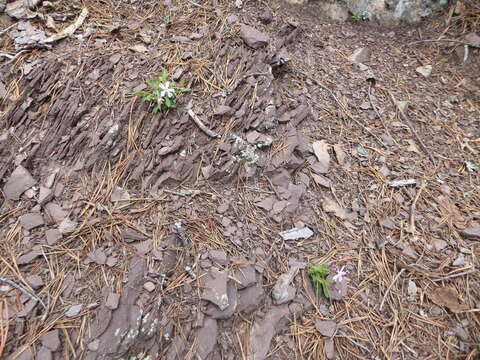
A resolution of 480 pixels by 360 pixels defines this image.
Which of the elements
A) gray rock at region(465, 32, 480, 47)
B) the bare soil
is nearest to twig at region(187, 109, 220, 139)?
the bare soil

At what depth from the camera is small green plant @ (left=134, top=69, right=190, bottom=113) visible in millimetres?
2180

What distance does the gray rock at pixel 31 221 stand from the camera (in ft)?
6.29

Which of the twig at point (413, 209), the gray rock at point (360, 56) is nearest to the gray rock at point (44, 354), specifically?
the twig at point (413, 209)

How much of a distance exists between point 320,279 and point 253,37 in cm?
179

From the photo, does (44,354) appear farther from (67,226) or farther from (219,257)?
(219,257)

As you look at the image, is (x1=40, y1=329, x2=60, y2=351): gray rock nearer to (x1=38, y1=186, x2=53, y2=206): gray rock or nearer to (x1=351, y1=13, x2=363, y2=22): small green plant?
(x1=38, y1=186, x2=53, y2=206): gray rock

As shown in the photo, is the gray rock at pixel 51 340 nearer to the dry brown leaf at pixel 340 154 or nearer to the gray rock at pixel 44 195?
the gray rock at pixel 44 195

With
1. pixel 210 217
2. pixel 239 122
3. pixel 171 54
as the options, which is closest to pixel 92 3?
pixel 171 54

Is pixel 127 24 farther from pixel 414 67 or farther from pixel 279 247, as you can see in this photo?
pixel 414 67

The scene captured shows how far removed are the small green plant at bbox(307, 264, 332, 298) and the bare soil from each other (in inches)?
2.6

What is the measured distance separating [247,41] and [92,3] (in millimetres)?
1307

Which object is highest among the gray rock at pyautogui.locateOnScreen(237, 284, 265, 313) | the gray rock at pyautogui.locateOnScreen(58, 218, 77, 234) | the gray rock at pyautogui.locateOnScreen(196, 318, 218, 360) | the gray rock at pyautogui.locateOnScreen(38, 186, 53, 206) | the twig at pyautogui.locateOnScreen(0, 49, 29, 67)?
the twig at pyautogui.locateOnScreen(0, 49, 29, 67)

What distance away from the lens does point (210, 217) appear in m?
2.08

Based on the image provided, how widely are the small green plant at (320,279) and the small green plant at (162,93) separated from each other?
4.54ft
